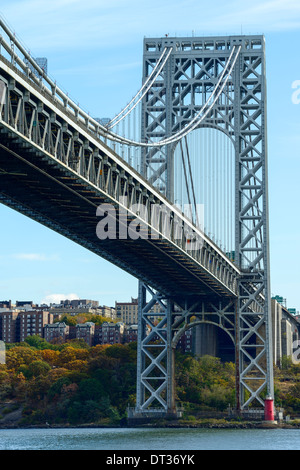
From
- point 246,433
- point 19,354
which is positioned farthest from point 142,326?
point 19,354

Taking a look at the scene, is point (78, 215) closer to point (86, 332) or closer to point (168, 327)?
point (168, 327)

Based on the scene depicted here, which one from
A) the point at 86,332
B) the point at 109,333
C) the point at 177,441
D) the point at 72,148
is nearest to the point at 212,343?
the point at 177,441

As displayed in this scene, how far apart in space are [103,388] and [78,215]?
4864 centimetres

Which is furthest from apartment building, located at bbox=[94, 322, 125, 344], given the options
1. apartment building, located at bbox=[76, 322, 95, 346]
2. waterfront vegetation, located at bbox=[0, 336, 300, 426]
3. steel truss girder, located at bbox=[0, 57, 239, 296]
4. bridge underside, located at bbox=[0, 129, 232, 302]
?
steel truss girder, located at bbox=[0, 57, 239, 296]

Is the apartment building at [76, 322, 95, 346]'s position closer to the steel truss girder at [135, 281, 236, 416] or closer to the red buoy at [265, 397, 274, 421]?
the steel truss girder at [135, 281, 236, 416]

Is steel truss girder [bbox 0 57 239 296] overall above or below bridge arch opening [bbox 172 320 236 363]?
above

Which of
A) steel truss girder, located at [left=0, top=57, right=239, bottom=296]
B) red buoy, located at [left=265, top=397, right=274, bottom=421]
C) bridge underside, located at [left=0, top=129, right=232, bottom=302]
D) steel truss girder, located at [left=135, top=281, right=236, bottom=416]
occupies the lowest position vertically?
red buoy, located at [left=265, top=397, right=274, bottom=421]

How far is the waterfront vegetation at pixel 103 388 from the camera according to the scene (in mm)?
101000

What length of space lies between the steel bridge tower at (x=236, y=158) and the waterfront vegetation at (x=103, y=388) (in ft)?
19.4

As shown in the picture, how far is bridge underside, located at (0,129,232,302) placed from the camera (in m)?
50.8

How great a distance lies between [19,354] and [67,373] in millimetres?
19839

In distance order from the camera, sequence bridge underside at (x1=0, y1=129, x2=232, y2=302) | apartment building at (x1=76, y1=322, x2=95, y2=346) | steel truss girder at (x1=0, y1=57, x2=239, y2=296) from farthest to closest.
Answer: apartment building at (x1=76, y1=322, x2=95, y2=346)
bridge underside at (x1=0, y1=129, x2=232, y2=302)
steel truss girder at (x1=0, y1=57, x2=239, y2=296)

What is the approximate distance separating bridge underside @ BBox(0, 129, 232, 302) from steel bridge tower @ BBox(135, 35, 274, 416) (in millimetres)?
2134
